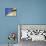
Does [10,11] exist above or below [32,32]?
above

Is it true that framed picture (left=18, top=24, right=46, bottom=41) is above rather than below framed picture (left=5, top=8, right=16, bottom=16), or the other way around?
below

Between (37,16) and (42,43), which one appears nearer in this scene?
(42,43)

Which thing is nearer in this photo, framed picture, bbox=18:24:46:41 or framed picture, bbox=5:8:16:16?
framed picture, bbox=18:24:46:41

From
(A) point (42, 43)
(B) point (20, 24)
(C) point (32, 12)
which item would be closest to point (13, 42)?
(B) point (20, 24)

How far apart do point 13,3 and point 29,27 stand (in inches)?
31.7

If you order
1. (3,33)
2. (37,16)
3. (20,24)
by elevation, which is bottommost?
(3,33)

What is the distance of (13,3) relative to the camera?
11.0 feet

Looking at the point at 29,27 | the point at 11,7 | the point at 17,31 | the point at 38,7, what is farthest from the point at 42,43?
the point at 11,7

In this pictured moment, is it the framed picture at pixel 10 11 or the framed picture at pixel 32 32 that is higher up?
the framed picture at pixel 10 11

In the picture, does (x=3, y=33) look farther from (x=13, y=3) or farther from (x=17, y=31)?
(x=13, y=3)

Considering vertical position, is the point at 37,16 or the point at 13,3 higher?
the point at 13,3

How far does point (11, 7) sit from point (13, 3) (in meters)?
0.13

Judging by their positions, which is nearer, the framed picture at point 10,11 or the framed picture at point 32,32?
the framed picture at point 32,32

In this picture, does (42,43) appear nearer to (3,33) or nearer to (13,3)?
(3,33)
